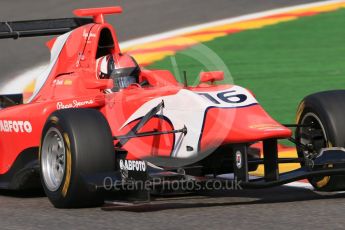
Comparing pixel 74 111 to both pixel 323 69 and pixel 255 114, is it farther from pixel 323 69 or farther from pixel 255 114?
pixel 323 69

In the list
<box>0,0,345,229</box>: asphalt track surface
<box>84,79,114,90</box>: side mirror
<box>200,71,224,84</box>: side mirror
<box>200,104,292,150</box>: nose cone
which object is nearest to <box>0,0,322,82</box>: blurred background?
<box>84,79,114,90</box>: side mirror

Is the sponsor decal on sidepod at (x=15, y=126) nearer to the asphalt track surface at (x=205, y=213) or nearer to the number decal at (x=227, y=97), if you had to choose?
the asphalt track surface at (x=205, y=213)

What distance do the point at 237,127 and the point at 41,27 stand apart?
3.34 meters

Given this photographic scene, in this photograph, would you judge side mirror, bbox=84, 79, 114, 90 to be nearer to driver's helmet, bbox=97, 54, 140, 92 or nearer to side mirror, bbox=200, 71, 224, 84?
driver's helmet, bbox=97, 54, 140, 92

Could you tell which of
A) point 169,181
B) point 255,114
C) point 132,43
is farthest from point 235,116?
point 132,43

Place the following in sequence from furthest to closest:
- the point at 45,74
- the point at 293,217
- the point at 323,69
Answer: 1. the point at 323,69
2. the point at 45,74
3. the point at 293,217

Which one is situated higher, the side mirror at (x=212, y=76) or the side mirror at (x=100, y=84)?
the side mirror at (x=100, y=84)

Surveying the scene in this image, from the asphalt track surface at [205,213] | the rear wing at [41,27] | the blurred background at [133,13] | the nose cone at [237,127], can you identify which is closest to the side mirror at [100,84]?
the asphalt track surface at [205,213]

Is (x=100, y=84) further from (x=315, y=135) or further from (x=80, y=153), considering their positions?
(x=315, y=135)

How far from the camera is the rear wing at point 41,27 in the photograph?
31.8 ft

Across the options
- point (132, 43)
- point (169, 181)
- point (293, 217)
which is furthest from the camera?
point (132, 43)

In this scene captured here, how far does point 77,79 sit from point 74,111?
50.1 inches

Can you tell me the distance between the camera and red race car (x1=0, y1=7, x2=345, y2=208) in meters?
7.27

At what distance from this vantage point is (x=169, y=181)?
7160 millimetres
